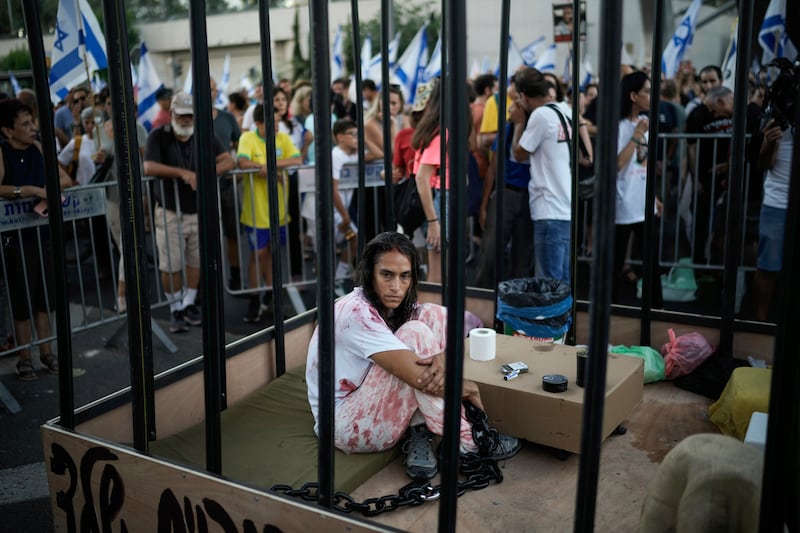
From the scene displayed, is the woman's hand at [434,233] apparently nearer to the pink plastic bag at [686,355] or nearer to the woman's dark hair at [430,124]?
the woman's dark hair at [430,124]

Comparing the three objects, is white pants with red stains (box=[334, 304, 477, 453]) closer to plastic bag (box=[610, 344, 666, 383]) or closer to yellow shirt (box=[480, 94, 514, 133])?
plastic bag (box=[610, 344, 666, 383])

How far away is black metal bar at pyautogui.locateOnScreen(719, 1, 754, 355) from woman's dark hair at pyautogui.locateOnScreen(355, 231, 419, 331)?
4.55ft

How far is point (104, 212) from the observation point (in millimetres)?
5105

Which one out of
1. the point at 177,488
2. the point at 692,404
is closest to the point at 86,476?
the point at 177,488

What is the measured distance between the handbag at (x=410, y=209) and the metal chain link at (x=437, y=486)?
2.45 m

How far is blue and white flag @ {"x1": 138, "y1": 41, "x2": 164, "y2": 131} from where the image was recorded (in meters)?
7.58

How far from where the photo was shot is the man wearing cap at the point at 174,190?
17.7 ft

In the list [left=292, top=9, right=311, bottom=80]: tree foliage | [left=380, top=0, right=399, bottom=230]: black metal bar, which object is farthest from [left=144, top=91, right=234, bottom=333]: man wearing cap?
[left=292, top=9, right=311, bottom=80]: tree foliage

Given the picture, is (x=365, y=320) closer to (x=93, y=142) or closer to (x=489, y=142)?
(x=489, y=142)

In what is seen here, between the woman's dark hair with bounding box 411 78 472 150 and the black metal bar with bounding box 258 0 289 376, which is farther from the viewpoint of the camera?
the woman's dark hair with bounding box 411 78 472 150

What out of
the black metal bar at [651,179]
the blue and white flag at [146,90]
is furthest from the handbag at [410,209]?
the blue and white flag at [146,90]

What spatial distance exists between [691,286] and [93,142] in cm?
559

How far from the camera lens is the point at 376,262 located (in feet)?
9.82

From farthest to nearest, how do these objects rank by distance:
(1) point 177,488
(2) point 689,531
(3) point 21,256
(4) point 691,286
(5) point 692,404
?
(4) point 691,286 < (3) point 21,256 < (5) point 692,404 < (1) point 177,488 < (2) point 689,531
